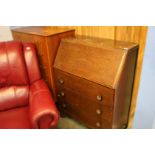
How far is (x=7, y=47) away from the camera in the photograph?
1503 millimetres

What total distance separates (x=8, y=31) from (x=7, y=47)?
680 millimetres

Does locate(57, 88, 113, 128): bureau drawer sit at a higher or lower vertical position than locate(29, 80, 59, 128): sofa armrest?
lower

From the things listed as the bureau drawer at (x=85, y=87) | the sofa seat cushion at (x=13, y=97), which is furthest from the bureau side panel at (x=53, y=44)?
the sofa seat cushion at (x=13, y=97)

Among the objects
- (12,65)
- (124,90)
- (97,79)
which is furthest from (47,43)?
(124,90)

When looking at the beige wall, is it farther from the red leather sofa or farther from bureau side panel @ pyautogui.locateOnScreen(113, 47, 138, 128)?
bureau side panel @ pyautogui.locateOnScreen(113, 47, 138, 128)

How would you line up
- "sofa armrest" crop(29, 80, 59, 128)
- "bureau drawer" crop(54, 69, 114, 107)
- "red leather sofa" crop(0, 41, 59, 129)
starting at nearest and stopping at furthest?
"sofa armrest" crop(29, 80, 59, 128) < "bureau drawer" crop(54, 69, 114, 107) < "red leather sofa" crop(0, 41, 59, 129)

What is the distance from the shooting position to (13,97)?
1.48m

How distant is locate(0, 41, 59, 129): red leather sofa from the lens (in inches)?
53.9

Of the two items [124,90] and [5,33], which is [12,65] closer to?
[5,33]

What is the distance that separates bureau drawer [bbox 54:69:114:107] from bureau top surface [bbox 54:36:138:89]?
42 millimetres

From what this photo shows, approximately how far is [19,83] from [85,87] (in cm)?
65

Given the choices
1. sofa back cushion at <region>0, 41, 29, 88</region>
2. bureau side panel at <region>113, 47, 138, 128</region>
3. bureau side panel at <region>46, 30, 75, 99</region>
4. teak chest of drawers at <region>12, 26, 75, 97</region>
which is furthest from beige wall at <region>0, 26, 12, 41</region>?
bureau side panel at <region>113, 47, 138, 128</region>
